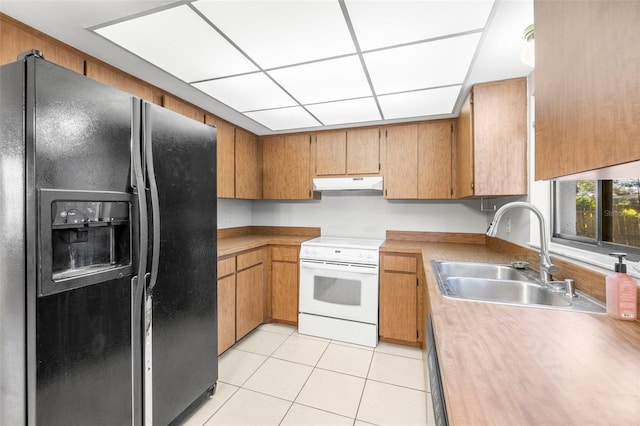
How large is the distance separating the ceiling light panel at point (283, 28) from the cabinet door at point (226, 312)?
5.49 ft

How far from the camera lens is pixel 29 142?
36.8 inches

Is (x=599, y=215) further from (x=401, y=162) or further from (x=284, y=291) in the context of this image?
(x=284, y=291)

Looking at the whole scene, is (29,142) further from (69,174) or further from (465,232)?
(465,232)

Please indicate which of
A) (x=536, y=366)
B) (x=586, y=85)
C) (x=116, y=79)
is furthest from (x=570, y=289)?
(x=116, y=79)

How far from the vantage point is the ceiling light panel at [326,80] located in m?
1.70

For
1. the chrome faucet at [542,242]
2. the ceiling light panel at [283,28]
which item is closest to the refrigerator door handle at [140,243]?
the ceiling light panel at [283,28]

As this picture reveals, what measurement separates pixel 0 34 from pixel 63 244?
3.45ft

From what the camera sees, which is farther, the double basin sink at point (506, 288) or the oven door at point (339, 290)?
the oven door at point (339, 290)

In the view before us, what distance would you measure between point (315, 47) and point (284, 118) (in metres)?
1.25

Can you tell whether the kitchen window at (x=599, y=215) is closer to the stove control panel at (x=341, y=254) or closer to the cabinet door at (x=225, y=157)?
the stove control panel at (x=341, y=254)

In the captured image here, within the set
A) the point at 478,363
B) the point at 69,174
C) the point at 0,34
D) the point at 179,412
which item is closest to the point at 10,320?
the point at 69,174

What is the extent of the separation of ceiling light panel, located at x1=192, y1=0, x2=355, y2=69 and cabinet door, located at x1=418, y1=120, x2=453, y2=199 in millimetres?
1569

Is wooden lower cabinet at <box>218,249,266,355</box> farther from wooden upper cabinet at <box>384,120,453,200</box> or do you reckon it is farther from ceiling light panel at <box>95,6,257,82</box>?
wooden upper cabinet at <box>384,120,453,200</box>

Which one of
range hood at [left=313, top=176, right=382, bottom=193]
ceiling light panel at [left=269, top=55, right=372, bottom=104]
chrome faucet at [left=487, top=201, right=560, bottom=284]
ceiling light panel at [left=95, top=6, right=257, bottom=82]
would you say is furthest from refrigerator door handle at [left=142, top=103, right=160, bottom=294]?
range hood at [left=313, top=176, right=382, bottom=193]
